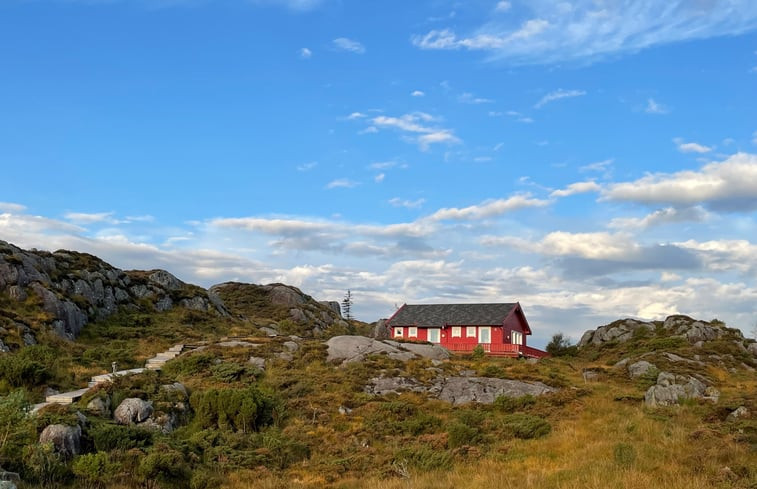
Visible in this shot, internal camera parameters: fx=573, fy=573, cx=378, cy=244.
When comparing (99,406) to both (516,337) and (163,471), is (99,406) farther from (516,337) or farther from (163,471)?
(516,337)

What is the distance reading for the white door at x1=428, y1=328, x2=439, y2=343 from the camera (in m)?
58.2

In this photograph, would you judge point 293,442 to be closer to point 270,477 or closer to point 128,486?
point 270,477

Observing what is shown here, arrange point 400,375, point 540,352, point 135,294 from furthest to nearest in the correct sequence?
point 135,294
point 540,352
point 400,375

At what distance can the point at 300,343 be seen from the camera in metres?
43.1

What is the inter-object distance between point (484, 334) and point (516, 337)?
5577mm

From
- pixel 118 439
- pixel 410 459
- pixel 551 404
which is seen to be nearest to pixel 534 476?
pixel 410 459

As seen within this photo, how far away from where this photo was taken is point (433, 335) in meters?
58.4

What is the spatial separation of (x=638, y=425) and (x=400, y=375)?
50.1 ft

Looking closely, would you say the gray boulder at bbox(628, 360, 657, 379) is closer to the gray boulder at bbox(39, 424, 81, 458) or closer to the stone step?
the stone step

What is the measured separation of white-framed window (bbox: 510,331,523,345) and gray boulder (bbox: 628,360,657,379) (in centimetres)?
1672

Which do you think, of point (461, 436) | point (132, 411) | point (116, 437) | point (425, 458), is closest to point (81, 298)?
point (132, 411)

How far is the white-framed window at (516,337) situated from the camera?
5819 cm

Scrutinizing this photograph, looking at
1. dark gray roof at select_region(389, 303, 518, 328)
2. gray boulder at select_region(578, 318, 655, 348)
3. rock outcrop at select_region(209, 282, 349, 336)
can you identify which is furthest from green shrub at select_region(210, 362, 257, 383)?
gray boulder at select_region(578, 318, 655, 348)

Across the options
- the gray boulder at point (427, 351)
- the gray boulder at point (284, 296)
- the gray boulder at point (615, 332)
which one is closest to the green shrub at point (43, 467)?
the gray boulder at point (427, 351)
